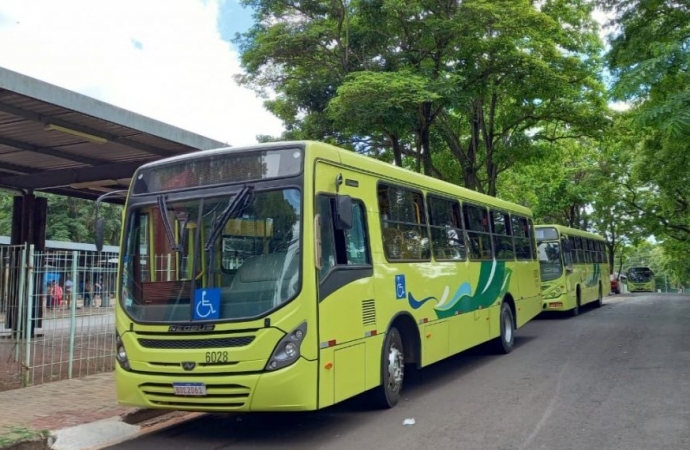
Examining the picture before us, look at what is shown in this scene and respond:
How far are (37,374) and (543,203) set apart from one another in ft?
92.4

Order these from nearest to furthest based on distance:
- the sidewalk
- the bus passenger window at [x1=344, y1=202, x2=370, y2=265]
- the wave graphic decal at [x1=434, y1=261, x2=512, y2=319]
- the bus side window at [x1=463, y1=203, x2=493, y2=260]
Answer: the sidewalk, the bus passenger window at [x1=344, y1=202, x2=370, y2=265], the wave graphic decal at [x1=434, y1=261, x2=512, y2=319], the bus side window at [x1=463, y1=203, x2=493, y2=260]

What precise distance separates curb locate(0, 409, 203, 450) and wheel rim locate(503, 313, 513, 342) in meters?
6.75

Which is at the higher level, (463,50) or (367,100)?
(463,50)

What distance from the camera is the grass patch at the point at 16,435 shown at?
19.1 feet

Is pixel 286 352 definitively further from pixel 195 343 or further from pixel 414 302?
pixel 414 302

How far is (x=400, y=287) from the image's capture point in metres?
7.91

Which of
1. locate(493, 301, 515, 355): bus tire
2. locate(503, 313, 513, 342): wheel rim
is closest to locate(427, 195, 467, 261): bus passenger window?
locate(493, 301, 515, 355): bus tire

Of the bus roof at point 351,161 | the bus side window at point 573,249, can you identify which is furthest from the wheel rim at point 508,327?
the bus side window at point 573,249

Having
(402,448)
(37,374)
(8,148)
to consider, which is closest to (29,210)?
(8,148)

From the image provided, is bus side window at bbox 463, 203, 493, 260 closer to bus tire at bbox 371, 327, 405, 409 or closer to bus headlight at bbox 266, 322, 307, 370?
bus tire at bbox 371, 327, 405, 409

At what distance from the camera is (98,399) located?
820 cm

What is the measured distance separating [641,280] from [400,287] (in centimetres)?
5544

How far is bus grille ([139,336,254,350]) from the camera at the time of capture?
5.90m

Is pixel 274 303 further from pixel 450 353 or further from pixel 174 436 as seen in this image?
pixel 450 353
